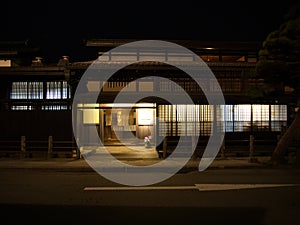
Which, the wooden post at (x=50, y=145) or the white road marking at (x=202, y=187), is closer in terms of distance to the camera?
the white road marking at (x=202, y=187)

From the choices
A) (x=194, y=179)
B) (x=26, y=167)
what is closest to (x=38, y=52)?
(x=26, y=167)

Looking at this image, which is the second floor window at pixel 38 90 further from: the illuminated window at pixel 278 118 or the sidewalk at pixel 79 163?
the illuminated window at pixel 278 118

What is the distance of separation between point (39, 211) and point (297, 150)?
11.8 meters

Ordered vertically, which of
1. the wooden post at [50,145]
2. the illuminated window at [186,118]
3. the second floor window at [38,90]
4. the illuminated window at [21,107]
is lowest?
the wooden post at [50,145]

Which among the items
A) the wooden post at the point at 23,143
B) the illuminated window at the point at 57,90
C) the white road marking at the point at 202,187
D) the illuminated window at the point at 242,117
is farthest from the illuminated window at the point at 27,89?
the illuminated window at the point at 242,117

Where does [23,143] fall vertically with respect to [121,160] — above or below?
above

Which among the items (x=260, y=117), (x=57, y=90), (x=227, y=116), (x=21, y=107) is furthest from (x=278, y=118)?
(x=21, y=107)

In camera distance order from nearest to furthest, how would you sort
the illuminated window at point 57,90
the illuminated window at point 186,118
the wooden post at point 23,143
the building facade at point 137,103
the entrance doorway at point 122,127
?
the wooden post at point 23,143 → the building facade at point 137,103 → the illuminated window at point 186,118 → the illuminated window at point 57,90 → the entrance doorway at point 122,127

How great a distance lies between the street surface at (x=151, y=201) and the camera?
6973 mm

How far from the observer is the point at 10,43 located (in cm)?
2514

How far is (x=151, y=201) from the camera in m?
8.47

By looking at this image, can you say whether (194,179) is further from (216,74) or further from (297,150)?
(216,74)

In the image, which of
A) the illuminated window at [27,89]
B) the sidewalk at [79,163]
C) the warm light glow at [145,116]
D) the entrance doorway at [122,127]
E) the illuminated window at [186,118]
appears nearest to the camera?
the sidewalk at [79,163]

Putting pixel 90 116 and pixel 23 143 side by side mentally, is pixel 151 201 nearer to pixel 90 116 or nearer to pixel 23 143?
pixel 23 143
